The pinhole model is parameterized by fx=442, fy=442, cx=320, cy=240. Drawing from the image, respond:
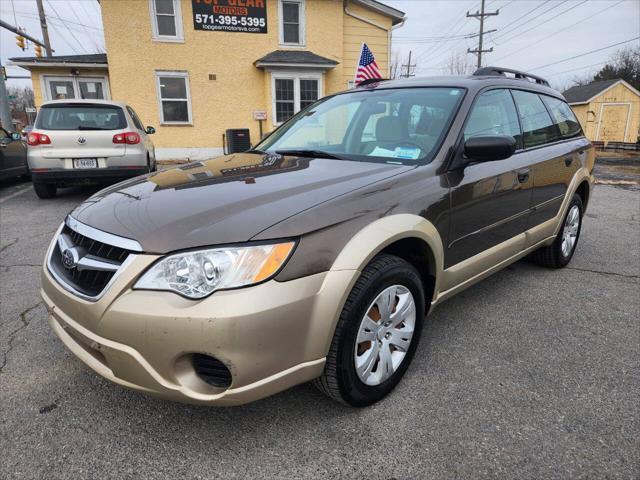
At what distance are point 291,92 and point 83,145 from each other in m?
8.80

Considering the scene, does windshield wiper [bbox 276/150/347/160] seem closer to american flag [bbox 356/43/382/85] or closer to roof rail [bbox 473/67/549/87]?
roof rail [bbox 473/67/549/87]

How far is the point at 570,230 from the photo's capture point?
14.1ft

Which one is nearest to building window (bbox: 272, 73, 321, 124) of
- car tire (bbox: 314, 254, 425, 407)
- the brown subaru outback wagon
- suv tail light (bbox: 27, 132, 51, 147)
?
suv tail light (bbox: 27, 132, 51, 147)

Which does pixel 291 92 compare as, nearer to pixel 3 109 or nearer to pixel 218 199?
pixel 3 109

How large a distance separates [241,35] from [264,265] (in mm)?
14049

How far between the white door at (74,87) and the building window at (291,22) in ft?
20.1

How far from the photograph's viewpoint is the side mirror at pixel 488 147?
7.98 ft

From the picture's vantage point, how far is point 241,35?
13922 millimetres

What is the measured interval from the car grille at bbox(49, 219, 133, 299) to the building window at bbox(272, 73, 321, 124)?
42.2 ft

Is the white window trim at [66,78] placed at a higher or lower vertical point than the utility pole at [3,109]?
higher

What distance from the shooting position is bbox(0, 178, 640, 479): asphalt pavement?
1.85m

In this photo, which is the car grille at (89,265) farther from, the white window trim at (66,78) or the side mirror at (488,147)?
the white window trim at (66,78)

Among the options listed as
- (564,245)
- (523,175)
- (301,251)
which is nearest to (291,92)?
(564,245)

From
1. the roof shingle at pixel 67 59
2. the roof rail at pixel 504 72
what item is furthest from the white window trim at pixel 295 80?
the roof rail at pixel 504 72
